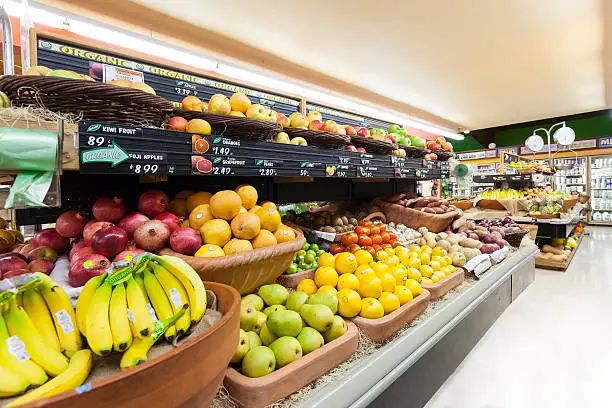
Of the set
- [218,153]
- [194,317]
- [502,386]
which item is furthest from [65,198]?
[502,386]

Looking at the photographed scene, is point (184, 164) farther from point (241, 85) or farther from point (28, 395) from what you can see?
point (241, 85)

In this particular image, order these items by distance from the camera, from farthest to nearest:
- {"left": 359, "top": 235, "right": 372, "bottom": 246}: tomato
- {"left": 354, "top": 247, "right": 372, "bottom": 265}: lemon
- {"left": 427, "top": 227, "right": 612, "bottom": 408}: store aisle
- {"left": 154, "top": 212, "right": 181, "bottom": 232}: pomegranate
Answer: {"left": 359, "top": 235, "right": 372, "bottom": 246}: tomato < {"left": 427, "top": 227, "right": 612, "bottom": 408}: store aisle < {"left": 354, "top": 247, "right": 372, "bottom": 265}: lemon < {"left": 154, "top": 212, "right": 181, "bottom": 232}: pomegranate

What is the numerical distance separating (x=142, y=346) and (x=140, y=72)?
4.39 feet

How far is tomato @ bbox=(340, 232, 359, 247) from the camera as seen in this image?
201 cm

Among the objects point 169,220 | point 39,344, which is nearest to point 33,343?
point 39,344

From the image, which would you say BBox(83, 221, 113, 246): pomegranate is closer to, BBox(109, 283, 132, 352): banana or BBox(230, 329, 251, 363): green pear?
BBox(109, 283, 132, 352): banana

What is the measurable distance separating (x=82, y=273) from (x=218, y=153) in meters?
0.60

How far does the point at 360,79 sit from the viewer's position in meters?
7.12

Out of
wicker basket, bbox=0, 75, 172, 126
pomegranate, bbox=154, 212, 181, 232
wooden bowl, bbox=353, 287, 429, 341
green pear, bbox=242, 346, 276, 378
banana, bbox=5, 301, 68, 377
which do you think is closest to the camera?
banana, bbox=5, 301, 68, 377

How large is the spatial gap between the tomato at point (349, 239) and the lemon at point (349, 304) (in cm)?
64

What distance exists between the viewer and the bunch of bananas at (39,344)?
1.78ft

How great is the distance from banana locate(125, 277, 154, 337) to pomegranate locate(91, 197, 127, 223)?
0.51 m

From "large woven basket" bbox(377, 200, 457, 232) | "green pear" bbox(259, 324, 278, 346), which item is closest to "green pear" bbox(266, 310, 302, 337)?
"green pear" bbox(259, 324, 278, 346)

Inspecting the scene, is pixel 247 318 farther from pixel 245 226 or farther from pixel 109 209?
pixel 109 209
